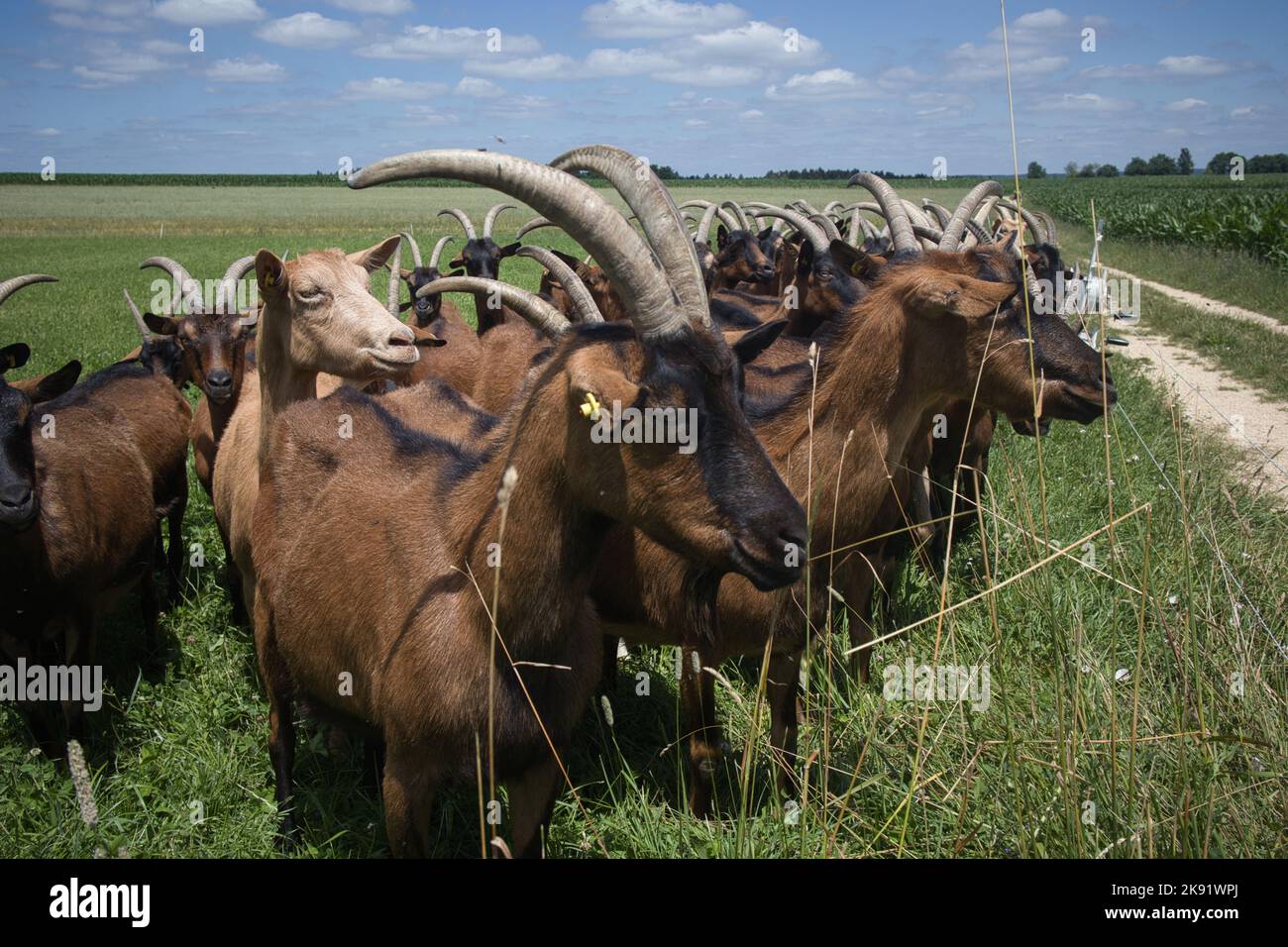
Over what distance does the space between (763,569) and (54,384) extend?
14.5ft

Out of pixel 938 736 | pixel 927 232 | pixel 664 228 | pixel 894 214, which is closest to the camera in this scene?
pixel 664 228

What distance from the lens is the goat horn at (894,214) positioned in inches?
253

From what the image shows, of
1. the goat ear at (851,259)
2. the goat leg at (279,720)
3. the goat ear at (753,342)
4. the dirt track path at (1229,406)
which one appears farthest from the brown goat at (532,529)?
the dirt track path at (1229,406)

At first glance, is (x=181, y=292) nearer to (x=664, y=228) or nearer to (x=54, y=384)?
(x=54, y=384)

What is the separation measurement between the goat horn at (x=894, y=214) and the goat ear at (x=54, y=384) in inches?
204

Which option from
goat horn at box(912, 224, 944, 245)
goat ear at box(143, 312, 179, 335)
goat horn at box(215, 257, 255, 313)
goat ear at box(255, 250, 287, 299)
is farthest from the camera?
goat horn at box(912, 224, 944, 245)

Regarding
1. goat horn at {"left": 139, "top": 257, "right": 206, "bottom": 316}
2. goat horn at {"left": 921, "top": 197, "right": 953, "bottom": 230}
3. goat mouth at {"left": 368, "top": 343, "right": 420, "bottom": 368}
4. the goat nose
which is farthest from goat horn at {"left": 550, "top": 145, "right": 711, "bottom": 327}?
goat horn at {"left": 921, "top": 197, "right": 953, "bottom": 230}

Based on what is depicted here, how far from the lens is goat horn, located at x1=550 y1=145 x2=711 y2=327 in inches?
95.3

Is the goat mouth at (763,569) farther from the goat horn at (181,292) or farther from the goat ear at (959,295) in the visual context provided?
the goat horn at (181,292)

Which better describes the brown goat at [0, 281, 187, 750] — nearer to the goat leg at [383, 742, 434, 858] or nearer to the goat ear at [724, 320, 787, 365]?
the goat leg at [383, 742, 434, 858]

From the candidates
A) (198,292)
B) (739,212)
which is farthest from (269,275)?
→ (739,212)

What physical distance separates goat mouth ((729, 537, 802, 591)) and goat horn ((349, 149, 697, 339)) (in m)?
0.60

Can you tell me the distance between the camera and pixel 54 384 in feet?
16.0

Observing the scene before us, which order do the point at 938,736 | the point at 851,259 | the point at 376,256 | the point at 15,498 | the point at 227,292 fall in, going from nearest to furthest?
the point at 938,736
the point at 15,498
the point at 376,256
the point at 227,292
the point at 851,259
